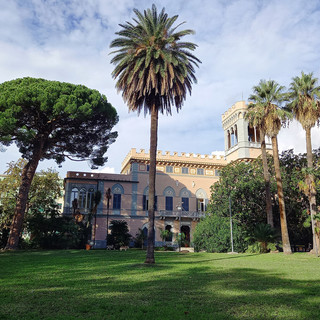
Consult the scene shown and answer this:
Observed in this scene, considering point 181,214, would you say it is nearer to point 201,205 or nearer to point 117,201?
point 201,205

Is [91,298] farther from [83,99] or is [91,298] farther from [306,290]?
[83,99]

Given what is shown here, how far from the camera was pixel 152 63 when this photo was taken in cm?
1658

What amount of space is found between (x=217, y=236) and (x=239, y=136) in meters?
19.2

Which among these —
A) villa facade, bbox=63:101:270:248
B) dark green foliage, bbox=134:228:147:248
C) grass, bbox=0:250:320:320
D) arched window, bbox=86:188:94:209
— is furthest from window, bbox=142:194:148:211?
grass, bbox=0:250:320:320

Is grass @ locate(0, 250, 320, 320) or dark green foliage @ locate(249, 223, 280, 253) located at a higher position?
dark green foliage @ locate(249, 223, 280, 253)

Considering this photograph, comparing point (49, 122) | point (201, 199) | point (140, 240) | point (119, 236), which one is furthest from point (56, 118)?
point (201, 199)

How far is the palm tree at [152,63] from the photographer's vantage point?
645 inches

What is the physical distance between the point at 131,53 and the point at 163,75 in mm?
2273

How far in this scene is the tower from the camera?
42.1 meters

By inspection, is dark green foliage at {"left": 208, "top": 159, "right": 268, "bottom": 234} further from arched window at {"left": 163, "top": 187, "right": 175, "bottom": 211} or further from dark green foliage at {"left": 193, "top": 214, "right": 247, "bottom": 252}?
arched window at {"left": 163, "top": 187, "right": 175, "bottom": 211}

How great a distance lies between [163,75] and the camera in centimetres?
1625

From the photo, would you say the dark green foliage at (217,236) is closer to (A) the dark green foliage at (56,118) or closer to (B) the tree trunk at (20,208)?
(A) the dark green foliage at (56,118)

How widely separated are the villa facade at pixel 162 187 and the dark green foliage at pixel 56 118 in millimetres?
8245

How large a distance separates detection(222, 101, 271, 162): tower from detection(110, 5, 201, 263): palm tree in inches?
1012
